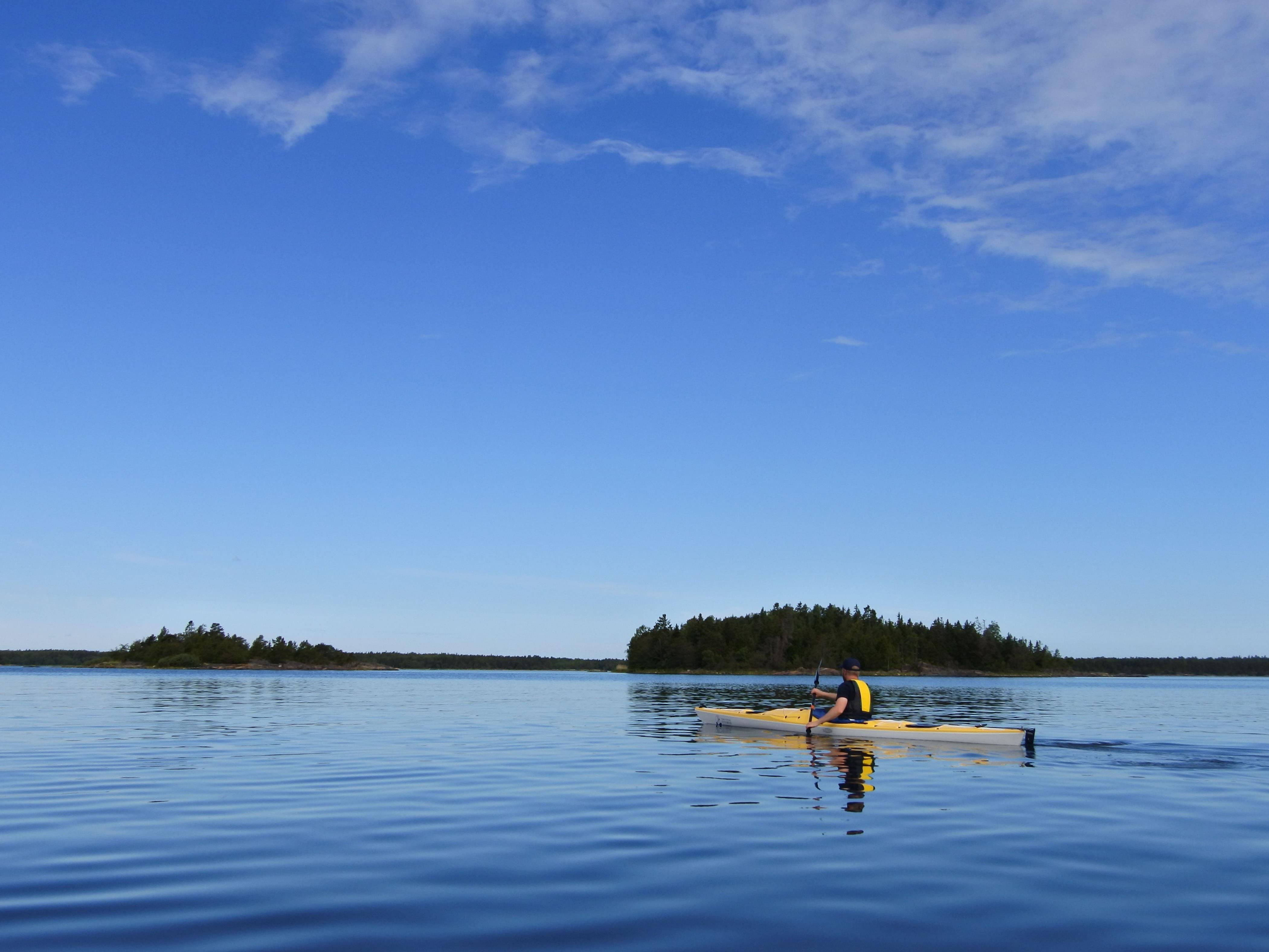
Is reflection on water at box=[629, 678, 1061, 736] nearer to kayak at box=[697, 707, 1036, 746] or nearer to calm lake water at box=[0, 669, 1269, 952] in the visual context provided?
kayak at box=[697, 707, 1036, 746]

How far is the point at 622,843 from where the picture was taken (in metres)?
12.7

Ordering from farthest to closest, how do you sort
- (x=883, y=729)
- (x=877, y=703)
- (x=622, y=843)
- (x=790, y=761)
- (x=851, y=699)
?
1. (x=877, y=703)
2. (x=851, y=699)
3. (x=883, y=729)
4. (x=790, y=761)
5. (x=622, y=843)

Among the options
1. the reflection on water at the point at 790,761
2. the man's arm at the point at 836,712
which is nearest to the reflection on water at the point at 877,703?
the reflection on water at the point at 790,761

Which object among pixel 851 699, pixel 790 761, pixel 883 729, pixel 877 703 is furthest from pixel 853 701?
pixel 877 703

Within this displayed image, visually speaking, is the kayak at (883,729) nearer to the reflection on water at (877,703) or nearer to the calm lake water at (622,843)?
the calm lake water at (622,843)

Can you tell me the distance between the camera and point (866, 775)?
67.0 feet

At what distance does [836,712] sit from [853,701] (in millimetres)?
660

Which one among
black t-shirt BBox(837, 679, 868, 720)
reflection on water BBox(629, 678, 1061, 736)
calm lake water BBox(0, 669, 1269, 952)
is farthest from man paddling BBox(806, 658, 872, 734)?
reflection on water BBox(629, 678, 1061, 736)

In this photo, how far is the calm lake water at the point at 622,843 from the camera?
856 cm

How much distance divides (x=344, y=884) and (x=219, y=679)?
11255 cm

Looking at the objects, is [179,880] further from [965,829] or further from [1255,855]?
[1255,855]

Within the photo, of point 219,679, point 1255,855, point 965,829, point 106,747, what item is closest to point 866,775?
point 965,829

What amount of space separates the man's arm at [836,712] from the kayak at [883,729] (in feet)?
Answer: 0.44

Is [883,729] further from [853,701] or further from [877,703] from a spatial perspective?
[877,703]
